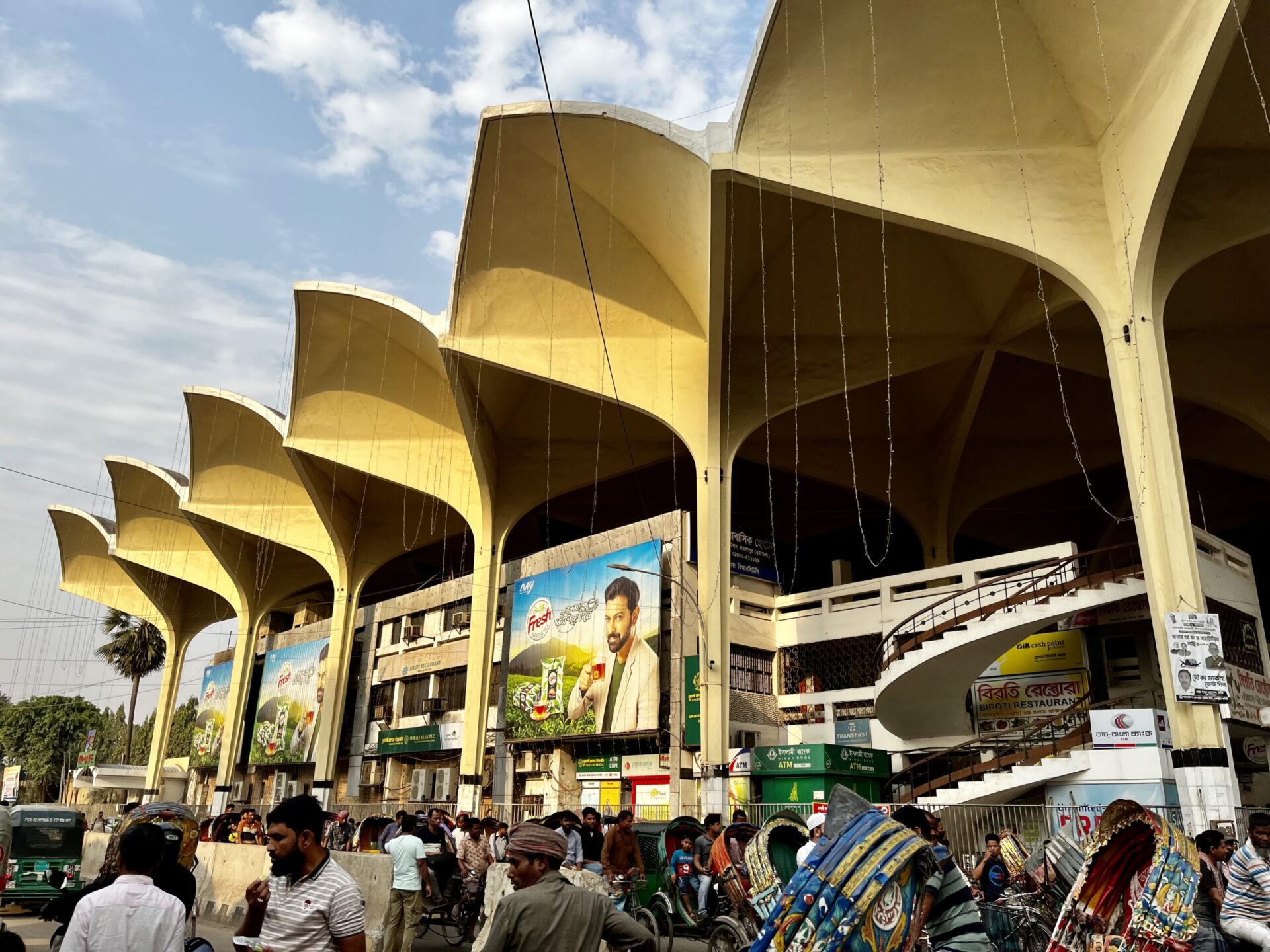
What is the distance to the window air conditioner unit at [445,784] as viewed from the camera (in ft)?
102

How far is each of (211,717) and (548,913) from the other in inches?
2033

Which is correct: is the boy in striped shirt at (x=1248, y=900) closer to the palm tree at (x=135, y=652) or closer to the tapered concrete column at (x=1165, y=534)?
the tapered concrete column at (x=1165, y=534)

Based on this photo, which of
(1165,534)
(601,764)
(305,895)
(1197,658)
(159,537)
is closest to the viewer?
(305,895)

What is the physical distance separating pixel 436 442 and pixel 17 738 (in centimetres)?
4627

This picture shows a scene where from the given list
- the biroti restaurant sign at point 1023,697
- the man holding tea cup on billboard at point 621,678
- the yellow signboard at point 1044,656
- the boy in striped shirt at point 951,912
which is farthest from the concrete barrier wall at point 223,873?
the biroti restaurant sign at point 1023,697

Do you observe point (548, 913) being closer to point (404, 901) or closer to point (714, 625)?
point (404, 901)

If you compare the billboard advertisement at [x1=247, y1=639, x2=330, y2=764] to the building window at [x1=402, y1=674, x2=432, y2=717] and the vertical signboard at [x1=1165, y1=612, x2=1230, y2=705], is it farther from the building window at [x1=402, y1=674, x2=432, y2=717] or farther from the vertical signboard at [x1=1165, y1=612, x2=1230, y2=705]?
the vertical signboard at [x1=1165, y1=612, x2=1230, y2=705]

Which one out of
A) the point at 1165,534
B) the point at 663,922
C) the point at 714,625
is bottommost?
the point at 663,922

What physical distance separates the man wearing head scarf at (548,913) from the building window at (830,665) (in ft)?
69.9

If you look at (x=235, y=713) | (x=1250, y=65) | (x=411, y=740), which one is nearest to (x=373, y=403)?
(x=411, y=740)

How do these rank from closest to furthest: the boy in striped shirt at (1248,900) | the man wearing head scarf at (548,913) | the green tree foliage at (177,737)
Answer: the man wearing head scarf at (548,913) < the boy in striped shirt at (1248,900) < the green tree foliage at (177,737)

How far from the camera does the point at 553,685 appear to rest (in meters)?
27.6

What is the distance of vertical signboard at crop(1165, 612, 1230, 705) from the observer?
579 inches

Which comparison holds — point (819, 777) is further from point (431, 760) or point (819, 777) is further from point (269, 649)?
point (269, 649)
